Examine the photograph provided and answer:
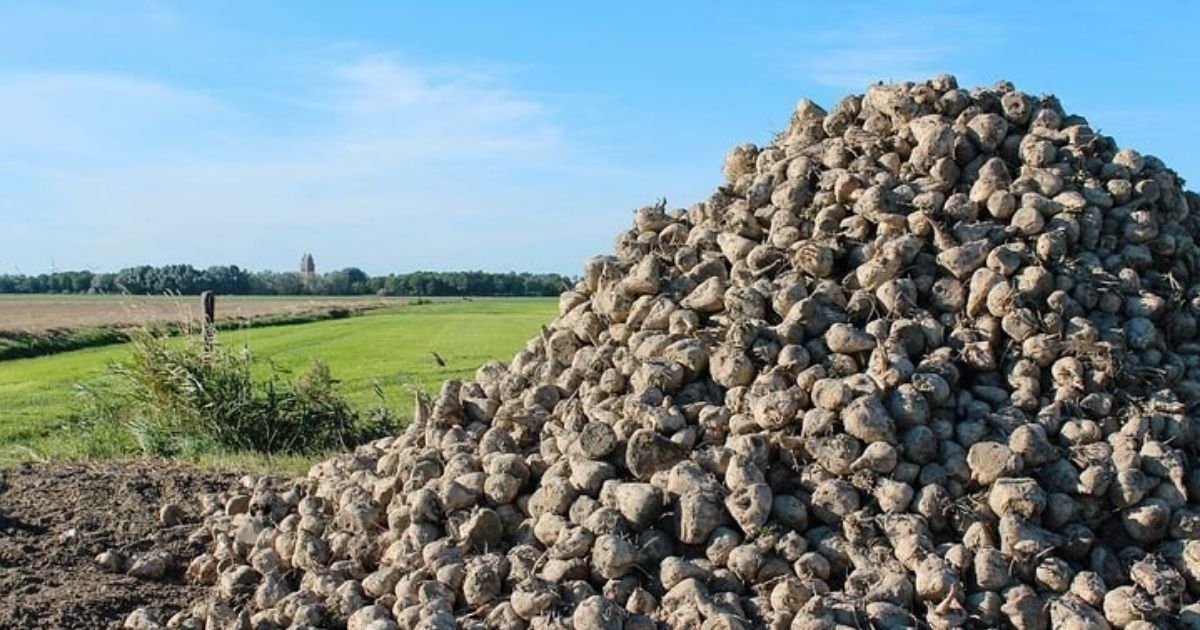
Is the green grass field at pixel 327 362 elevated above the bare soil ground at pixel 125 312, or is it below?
below

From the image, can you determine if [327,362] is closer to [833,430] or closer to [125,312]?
[125,312]

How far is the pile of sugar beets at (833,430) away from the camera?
393 cm

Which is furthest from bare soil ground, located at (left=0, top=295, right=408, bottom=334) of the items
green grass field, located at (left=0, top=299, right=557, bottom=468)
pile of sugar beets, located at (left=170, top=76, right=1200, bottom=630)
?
pile of sugar beets, located at (left=170, top=76, right=1200, bottom=630)

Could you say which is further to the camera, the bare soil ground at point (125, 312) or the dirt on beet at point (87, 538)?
the bare soil ground at point (125, 312)

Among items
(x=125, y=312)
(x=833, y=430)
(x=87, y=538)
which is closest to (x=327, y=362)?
(x=125, y=312)

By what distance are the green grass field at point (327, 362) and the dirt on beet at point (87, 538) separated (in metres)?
1.35

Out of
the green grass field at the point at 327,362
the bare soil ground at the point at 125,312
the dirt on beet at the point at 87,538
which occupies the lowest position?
the green grass field at the point at 327,362

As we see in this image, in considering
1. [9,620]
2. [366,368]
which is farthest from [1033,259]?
[366,368]

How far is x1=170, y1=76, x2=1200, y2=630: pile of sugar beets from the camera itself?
393cm

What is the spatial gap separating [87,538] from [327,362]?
13.4 m

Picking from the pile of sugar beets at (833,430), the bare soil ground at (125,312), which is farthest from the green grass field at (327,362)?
the pile of sugar beets at (833,430)

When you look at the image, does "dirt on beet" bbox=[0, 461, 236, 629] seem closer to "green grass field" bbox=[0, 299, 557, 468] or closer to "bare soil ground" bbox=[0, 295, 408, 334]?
"green grass field" bbox=[0, 299, 557, 468]

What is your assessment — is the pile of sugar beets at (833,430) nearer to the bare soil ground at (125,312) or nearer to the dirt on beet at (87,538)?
the dirt on beet at (87,538)

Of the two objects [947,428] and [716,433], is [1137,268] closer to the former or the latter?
[947,428]
